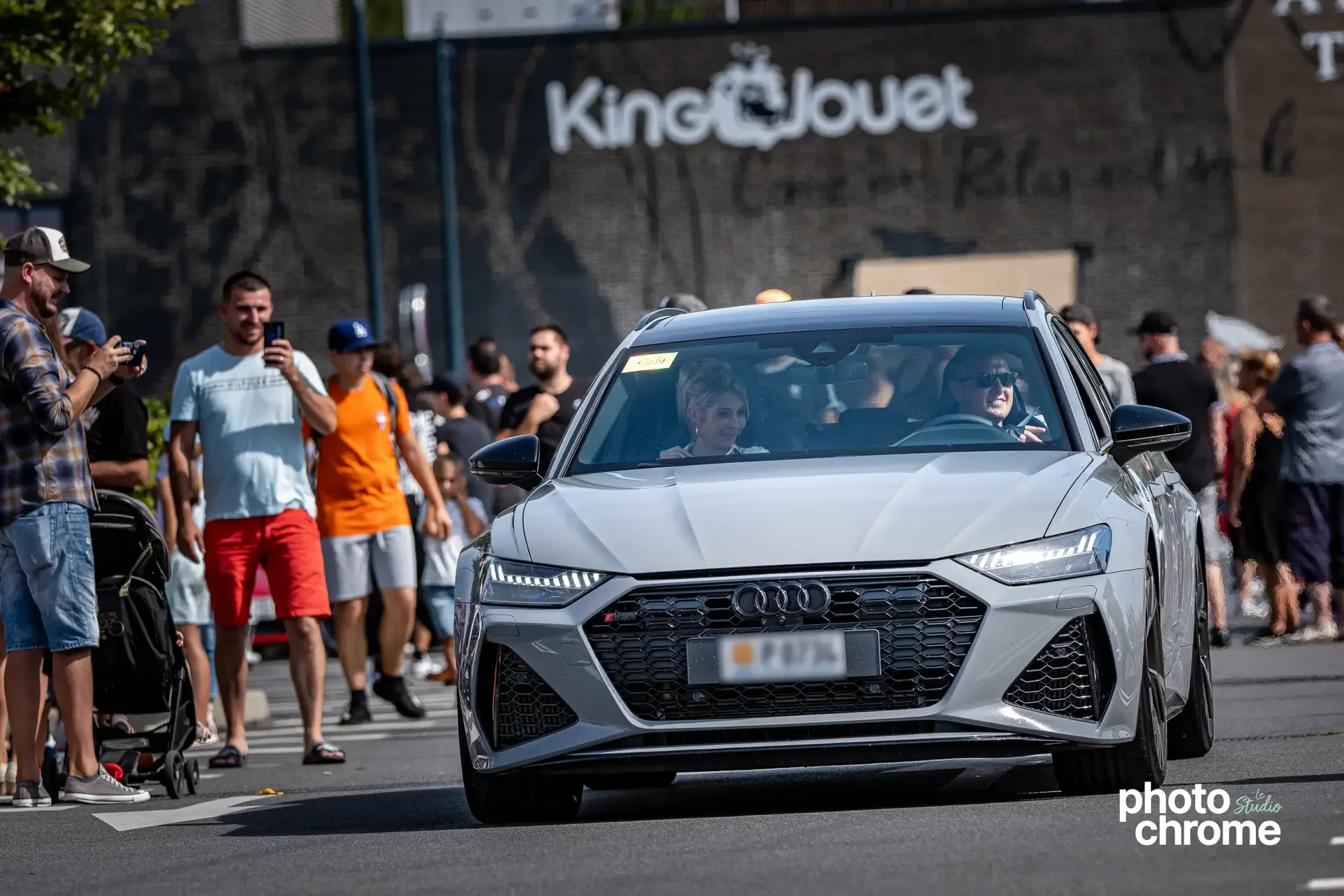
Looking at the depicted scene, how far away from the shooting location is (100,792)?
9.41 meters

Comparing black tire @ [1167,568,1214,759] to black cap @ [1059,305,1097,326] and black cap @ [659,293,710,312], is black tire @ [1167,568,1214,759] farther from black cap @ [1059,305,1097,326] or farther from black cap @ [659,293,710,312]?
black cap @ [1059,305,1097,326]

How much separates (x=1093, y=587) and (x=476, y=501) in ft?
34.4

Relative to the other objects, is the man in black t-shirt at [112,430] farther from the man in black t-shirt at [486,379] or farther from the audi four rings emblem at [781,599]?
the man in black t-shirt at [486,379]

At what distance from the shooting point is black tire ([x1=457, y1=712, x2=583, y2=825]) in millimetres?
7492

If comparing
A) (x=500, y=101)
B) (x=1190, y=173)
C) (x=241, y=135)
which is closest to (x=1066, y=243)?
(x=1190, y=173)

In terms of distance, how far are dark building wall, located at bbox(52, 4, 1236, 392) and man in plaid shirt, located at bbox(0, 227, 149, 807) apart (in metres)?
27.9

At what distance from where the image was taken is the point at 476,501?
17172mm

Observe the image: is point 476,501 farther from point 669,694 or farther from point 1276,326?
point 1276,326

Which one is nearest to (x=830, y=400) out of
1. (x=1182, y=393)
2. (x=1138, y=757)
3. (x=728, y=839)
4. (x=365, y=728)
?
(x=1138, y=757)

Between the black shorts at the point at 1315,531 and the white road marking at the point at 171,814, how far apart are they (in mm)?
8357

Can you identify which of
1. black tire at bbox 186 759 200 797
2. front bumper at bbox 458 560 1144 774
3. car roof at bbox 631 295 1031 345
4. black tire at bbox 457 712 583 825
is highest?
car roof at bbox 631 295 1031 345

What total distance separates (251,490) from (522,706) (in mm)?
4275

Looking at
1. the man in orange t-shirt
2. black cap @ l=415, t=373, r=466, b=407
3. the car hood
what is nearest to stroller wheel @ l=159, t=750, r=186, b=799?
the car hood

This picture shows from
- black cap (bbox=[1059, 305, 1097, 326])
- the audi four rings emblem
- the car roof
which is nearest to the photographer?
the audi four rings emblem
